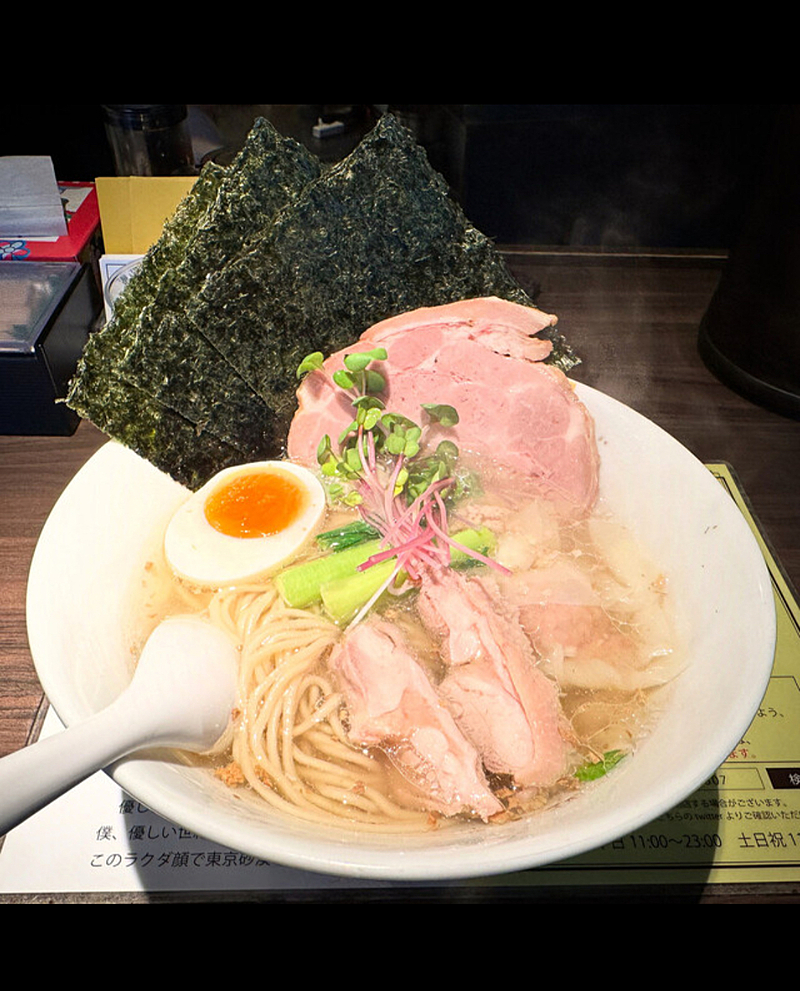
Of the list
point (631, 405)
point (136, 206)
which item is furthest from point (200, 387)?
point (631, 405)

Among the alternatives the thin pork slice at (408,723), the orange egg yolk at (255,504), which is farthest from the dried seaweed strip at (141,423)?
the thin pork slice at (408,723)

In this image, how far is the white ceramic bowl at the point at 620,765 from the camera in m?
0.83

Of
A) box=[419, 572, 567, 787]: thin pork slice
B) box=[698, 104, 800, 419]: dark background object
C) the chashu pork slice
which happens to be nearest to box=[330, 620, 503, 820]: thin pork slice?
box=[419, 572, 567, 787]: thin pork slice

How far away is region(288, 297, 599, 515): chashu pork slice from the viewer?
1.44m

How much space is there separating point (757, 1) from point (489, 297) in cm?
65

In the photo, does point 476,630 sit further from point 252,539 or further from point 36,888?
point 36,888

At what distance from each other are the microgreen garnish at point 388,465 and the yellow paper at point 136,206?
726 mm

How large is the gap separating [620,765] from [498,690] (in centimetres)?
20

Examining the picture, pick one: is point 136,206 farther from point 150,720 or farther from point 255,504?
point 150,720

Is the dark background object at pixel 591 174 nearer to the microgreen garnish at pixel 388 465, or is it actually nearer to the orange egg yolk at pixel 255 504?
the microgreen garnish at pixel 388 465

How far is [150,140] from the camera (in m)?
2.06

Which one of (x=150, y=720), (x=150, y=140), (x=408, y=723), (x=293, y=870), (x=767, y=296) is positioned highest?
(x=150, y=140)

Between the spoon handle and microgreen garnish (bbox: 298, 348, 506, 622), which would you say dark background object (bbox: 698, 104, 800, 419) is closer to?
microgreen garnish (bbox: 298, 348, 506, 622)

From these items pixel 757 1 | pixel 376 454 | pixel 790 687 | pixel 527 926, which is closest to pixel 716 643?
pixel 790 687
